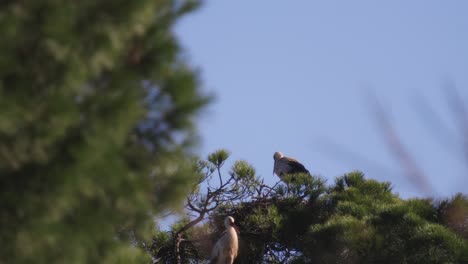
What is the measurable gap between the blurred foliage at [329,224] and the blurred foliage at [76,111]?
15.4 ft

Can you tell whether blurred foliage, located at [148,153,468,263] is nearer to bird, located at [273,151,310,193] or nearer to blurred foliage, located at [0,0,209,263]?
bird, located at [273,151,310,193]

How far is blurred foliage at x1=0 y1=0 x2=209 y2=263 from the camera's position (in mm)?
3830

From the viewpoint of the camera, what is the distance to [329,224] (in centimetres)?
897

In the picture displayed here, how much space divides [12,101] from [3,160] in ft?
0.83

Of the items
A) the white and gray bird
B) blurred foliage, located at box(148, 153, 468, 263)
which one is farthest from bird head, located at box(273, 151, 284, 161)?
blurred foliage, located at box(148, 153, 468, 263)

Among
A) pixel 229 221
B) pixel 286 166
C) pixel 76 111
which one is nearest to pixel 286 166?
pixel 286 166

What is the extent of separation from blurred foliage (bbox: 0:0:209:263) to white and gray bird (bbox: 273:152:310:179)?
352 inches

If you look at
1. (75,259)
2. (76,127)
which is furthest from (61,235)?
(76,127)

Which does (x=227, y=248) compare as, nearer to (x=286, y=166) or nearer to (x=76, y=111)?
(x=286, y=166)

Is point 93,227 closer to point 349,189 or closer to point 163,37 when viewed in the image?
point 163,37

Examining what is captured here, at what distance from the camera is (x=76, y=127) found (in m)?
3.93

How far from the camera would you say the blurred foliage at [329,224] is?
8773mm

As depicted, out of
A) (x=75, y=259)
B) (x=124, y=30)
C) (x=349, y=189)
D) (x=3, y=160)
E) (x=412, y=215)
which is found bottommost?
(x=75, y=259)

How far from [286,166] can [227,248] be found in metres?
4.52
